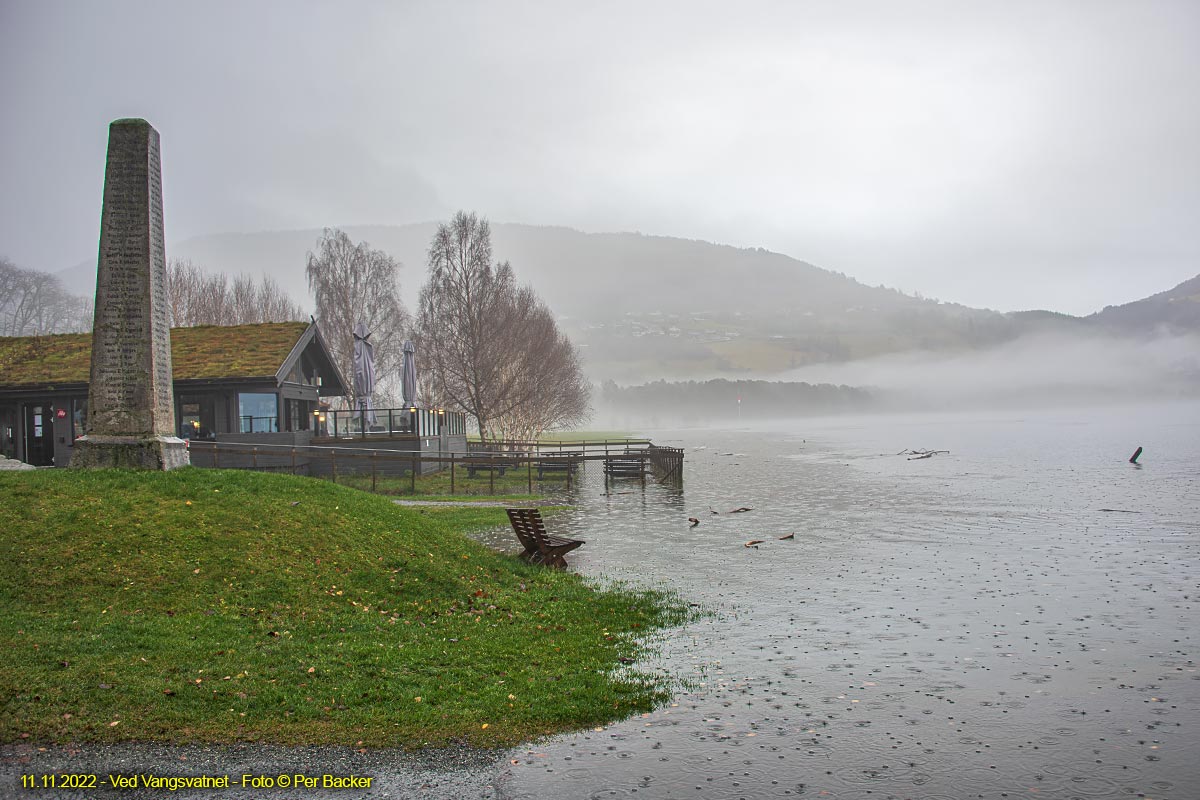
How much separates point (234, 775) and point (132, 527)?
6.98 m

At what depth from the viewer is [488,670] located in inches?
364

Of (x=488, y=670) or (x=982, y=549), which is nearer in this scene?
(x=488, y=670)

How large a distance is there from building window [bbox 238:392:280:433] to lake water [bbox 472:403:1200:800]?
16625 millimetres

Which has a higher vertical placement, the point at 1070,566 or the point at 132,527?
the point at 132,527

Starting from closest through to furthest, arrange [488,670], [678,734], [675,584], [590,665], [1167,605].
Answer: [678,734], [488,670], [590,665], [1167,605], [675,584]

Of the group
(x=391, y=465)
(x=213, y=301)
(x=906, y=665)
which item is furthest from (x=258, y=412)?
(x=213, y=301)

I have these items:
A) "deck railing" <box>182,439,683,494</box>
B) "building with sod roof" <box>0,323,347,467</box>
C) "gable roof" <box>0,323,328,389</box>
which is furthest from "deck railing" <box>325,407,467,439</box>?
"gable roof" <box>0,323,328,389</box>

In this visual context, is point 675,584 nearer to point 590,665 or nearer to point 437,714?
point 590,665

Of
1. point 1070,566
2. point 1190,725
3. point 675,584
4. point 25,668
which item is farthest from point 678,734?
point 1070,566

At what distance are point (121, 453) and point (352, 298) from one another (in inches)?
1918

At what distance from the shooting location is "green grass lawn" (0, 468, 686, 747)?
7.59 m

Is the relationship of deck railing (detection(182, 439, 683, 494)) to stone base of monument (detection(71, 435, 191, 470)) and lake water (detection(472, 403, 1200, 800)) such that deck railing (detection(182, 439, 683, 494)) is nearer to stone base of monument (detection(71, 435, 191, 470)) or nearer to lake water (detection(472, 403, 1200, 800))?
lake water (detection(472, 403, 1200, 800))

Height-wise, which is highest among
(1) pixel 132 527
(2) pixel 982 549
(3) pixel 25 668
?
(1) pixel 132 527

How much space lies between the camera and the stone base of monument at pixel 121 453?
15.0 meters
